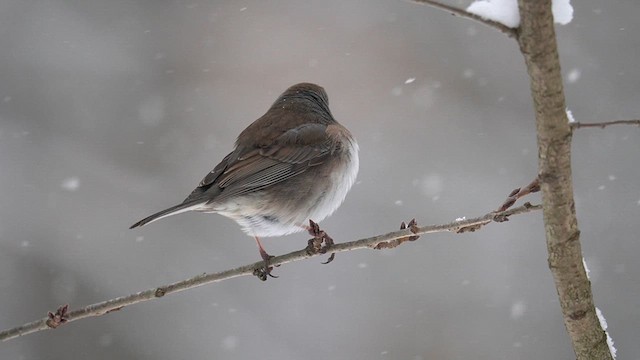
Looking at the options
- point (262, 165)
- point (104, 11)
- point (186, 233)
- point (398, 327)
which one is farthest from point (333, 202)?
point (104, 11)

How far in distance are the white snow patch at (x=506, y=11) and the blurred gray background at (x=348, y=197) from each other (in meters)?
6.26

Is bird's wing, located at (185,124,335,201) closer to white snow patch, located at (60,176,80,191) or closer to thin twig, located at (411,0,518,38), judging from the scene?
thin twig, located at (411,0,518,38)

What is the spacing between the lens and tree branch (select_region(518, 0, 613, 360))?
5.16ft

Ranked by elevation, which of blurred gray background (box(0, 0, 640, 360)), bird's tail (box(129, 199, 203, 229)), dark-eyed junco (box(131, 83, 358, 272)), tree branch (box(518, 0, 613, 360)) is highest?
blurred gray background (box(0, 0, 640, 360))

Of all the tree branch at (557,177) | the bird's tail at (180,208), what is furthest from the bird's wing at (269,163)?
the tree branch at (557,177)

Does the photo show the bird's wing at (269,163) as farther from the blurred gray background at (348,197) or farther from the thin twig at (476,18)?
the blurred gray background at (348,197)

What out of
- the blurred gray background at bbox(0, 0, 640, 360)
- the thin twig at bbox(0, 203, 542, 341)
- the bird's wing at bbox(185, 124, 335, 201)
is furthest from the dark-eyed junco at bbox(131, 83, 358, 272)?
the blurred gray background at bbox(0, 0, 640, 360)

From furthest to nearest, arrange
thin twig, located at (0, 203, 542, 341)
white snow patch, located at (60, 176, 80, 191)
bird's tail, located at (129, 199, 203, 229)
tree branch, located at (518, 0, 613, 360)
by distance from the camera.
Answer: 1. white snow patch, located at (60, 176, 80, 191)
2. bird's tail, located at (129, 199, 203, 229)
3. thin twig, located at (0, 203, 542, 341)
4. tree branch, located at (518, 0, 613, 360)

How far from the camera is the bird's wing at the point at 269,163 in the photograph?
3.96m

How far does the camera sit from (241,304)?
316 inches

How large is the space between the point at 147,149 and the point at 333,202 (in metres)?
4.83

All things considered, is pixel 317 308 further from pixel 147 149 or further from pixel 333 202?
pixel 333 202

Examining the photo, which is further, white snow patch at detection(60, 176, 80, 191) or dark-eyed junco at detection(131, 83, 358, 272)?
white snow patch at detection(60, 176, 80, 191)

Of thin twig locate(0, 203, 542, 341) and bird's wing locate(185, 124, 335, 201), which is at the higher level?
bird's wing locate(185, 124, 335, 201)
